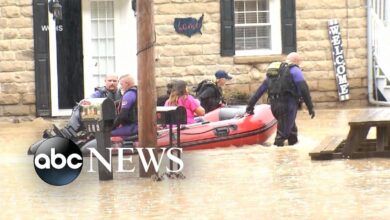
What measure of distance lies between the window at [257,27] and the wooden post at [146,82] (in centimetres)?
1024

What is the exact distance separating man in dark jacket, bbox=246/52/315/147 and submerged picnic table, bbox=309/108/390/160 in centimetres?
189

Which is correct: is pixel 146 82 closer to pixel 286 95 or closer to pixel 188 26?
pixel 286 95

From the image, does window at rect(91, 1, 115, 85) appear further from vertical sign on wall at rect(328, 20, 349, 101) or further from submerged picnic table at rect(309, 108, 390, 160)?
submerged picnic table at rect(309, 108, 390, 160)

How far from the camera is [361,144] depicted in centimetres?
1553

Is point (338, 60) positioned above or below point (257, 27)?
below

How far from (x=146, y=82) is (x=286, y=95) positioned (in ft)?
13.9

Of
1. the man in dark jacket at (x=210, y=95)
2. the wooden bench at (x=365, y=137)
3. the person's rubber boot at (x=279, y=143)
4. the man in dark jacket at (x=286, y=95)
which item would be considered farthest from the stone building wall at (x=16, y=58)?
the wooden bench at (x=365, y=137)

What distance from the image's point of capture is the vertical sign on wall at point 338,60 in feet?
79.9

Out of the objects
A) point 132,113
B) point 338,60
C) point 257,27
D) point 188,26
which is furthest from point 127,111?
point 338,60

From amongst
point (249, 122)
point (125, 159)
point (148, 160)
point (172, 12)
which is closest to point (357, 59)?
point (172, 12)

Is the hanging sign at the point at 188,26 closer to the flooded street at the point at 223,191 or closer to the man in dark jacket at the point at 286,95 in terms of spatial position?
the man in dark jacket at the point at 286,95

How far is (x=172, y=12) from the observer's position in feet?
78.2

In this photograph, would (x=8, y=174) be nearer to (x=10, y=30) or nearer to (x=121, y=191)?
(x=121, y=191)

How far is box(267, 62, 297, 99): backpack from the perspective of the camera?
57.3 feet
